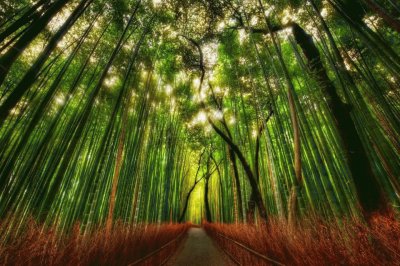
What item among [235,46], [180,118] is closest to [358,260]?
[235,46]

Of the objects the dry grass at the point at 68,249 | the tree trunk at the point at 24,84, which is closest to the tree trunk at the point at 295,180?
the dry grass at the point at 68,249

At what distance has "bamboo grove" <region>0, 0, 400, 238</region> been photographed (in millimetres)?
1889

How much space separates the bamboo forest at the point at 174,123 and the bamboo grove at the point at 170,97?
0.9 inches

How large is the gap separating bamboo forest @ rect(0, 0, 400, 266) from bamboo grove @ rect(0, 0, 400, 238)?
23 mm

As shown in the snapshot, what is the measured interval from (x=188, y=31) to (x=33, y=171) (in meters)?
4.35

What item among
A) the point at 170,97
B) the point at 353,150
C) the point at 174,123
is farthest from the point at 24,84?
the point at 174,123

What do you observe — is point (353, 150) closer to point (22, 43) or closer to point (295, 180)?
point (295, 180)

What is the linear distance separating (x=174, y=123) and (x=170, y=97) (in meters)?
1.49

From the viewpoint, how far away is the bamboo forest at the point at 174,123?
5.13 feet

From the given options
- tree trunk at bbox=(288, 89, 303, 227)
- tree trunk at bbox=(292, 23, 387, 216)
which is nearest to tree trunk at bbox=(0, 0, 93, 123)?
tree trunk at bbox=(288, 89, 303, 227)

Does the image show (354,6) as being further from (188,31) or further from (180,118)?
(180,118)

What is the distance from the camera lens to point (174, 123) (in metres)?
7.25

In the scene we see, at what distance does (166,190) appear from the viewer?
7.66m

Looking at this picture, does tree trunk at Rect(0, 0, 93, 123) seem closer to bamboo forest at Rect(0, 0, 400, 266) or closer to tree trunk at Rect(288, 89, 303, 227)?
bamboo forest at Rect(0, 0, 400, 266)
